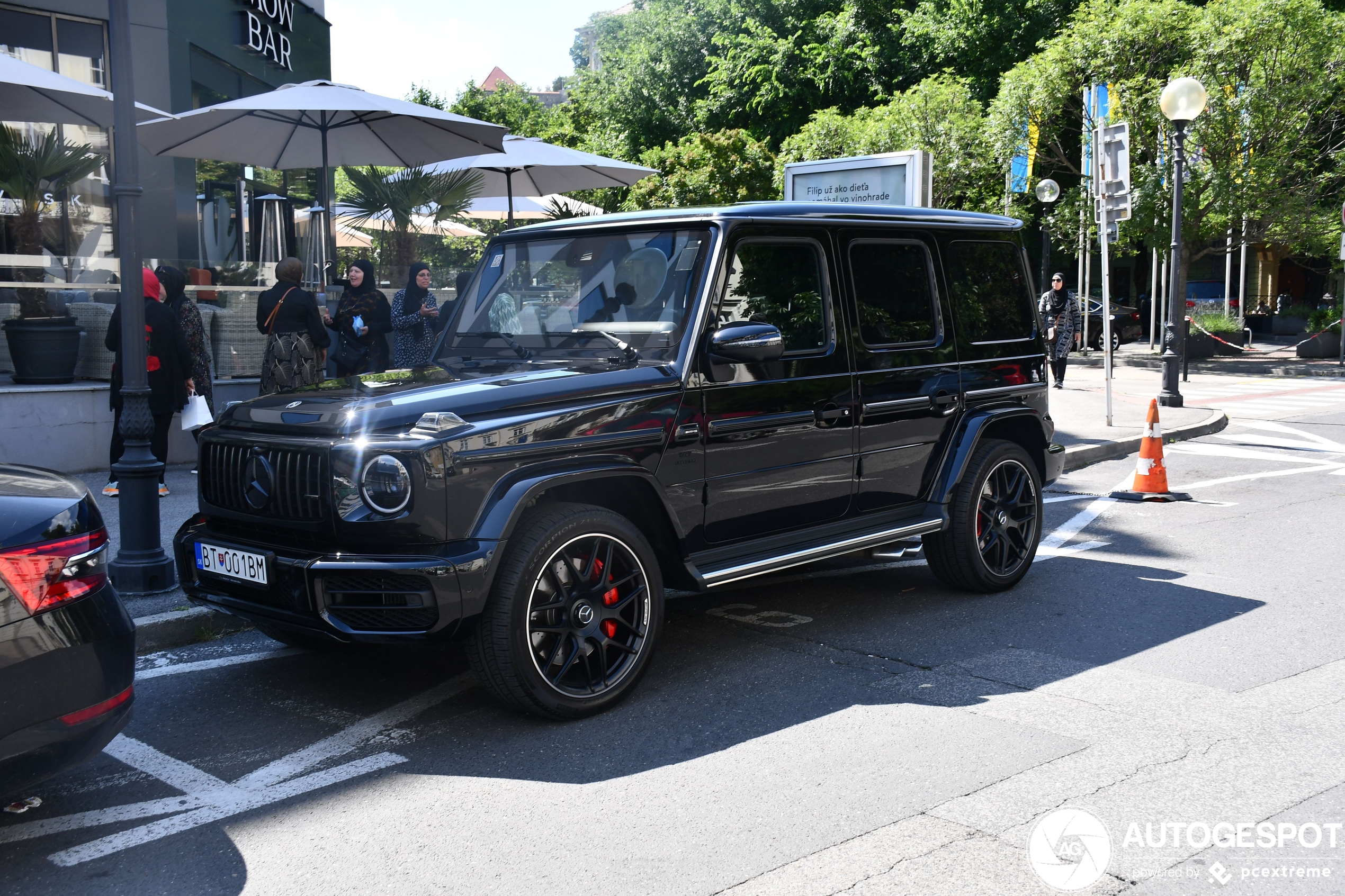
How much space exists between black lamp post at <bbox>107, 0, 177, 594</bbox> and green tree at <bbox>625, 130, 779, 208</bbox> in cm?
2043

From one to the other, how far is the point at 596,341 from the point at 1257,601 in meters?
3.90

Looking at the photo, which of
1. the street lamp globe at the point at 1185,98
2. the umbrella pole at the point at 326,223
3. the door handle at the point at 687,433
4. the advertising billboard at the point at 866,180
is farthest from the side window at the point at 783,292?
the street lamp globe at the point at 1185,98

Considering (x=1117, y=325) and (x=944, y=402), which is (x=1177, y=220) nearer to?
(x=944, y=402)

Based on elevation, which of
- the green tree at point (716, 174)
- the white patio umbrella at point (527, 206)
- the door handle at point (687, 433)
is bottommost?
the door handle at point (687, 433)

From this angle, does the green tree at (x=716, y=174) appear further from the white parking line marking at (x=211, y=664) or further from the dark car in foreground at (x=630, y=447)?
the white parking line marking at (x=211, y=664)

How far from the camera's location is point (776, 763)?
4160mm

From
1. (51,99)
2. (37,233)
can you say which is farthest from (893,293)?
(37,233)

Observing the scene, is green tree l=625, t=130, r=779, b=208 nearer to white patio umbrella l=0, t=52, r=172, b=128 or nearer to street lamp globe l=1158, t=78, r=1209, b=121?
street lamp globe l=1158, t=78, r=1209, b=121

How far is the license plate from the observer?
4.46 meters

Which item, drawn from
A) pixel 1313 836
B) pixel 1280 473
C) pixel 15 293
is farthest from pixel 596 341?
pixel 1280 473

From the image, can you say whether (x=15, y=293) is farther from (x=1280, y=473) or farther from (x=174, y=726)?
(x=1280, y=473)

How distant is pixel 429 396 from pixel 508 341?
3.49 ft

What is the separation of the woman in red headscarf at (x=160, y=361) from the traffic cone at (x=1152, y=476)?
24.9 feet

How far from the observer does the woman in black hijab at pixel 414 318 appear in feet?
36.7
